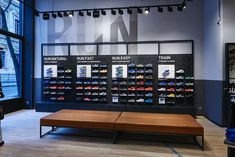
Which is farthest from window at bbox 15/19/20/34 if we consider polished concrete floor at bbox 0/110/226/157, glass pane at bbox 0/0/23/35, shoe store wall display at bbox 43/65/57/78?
polished concrete floor at bbox 0/110/226/157

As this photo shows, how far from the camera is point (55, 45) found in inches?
295

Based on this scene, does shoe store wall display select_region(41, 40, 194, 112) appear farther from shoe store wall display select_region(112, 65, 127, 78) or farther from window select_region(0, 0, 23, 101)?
window select_region(0, 0, 23, 101)

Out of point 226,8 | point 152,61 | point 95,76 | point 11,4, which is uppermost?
point 11,4

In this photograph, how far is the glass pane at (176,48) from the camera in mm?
6676

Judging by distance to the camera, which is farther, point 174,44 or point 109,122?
point 174,44

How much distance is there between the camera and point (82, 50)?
734 centimetres

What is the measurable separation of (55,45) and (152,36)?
3828 mm

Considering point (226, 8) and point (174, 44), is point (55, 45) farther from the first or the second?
point (226, 8)

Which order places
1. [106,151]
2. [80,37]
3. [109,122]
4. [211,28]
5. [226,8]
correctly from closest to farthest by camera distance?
[106,151]
[109,122]
[226,8]
[211,28]
[80,37]

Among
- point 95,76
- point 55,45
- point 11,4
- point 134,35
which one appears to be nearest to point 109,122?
point 95,76

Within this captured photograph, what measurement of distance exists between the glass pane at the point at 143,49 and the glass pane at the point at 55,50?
8.39 ft

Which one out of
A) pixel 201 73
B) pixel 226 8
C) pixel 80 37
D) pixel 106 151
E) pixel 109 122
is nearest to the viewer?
pixel 106 151

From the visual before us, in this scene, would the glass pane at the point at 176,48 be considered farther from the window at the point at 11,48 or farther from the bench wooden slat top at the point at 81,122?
the window at the point at 11,48

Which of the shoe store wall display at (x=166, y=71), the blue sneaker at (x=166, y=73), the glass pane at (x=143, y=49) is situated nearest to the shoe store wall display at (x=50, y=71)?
the glass pane at (x=143, y=49)
